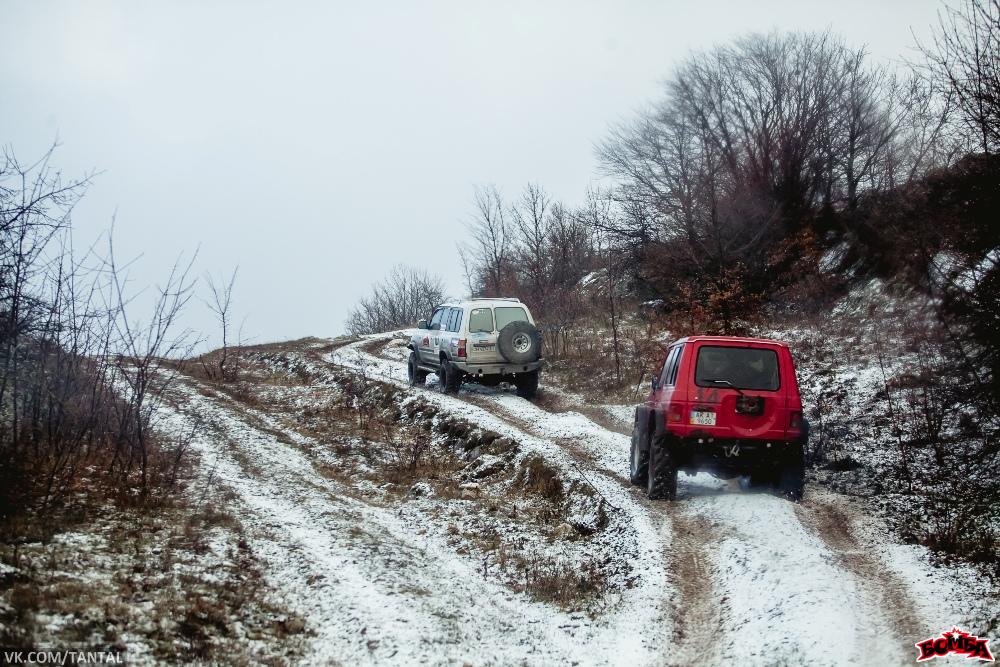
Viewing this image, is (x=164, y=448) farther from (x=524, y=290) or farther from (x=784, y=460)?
(x=524, y=290)

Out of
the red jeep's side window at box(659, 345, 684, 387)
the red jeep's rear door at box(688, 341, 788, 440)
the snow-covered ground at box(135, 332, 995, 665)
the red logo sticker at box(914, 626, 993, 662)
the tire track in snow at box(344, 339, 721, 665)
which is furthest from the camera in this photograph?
the red jeep's side window at box(659, 345, 684, 387)

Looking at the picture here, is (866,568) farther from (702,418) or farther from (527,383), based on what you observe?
(527,383)

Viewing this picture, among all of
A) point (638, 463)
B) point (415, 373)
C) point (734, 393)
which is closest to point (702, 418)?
point (734, 393)

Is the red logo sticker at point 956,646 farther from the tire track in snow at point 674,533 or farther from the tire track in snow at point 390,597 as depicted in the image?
the tire track in snow at point 390,597

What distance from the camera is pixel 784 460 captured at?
338 inches

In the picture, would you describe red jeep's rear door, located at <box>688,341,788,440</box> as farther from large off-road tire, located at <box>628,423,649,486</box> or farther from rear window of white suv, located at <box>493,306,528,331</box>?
rear window of white suv, located at <box>493,306,528,331</box>

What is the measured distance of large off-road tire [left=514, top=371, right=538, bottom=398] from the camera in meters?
18.6

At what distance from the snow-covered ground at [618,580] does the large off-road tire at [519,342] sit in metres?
7.03

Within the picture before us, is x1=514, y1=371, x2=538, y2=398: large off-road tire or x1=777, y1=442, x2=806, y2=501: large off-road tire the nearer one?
x1=777, y1=442, x2=806, y2=501: large off-road tire

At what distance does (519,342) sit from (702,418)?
31.0ft

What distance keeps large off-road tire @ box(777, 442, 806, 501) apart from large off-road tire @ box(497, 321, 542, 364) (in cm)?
922

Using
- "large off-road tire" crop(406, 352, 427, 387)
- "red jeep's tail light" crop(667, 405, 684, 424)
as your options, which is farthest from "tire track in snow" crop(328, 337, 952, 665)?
"large off-road tire" crop(406, 352, 427, 387)

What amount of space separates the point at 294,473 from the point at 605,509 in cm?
473

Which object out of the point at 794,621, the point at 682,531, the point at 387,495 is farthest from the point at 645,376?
the point at 794,621
